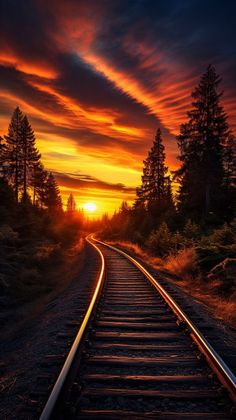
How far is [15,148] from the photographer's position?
Result: 153ft

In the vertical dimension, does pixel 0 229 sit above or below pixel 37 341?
above

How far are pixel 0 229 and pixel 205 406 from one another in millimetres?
18364

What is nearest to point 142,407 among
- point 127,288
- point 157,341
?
point 157,341

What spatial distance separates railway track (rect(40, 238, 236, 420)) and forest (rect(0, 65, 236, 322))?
348 centimetres

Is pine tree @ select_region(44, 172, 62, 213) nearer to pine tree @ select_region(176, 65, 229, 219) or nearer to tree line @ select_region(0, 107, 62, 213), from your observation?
tree line @ select_region(0, 107, 62, 213)

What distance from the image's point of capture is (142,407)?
333 centimetres

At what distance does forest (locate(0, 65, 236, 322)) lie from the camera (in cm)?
1308

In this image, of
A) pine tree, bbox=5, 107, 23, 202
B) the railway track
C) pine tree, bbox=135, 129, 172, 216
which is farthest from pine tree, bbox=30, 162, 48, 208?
the railway track

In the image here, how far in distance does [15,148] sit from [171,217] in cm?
2848

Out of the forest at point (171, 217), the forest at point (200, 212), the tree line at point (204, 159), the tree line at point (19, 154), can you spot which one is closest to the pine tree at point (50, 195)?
the forest at point (171, 217)

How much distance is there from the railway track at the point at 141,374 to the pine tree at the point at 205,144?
23.2m

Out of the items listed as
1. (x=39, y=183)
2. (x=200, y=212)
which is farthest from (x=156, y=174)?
(x=39, y=183)

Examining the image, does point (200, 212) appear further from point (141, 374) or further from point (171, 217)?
point (141, 374)

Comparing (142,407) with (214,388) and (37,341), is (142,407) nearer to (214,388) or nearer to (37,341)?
(214,388)
